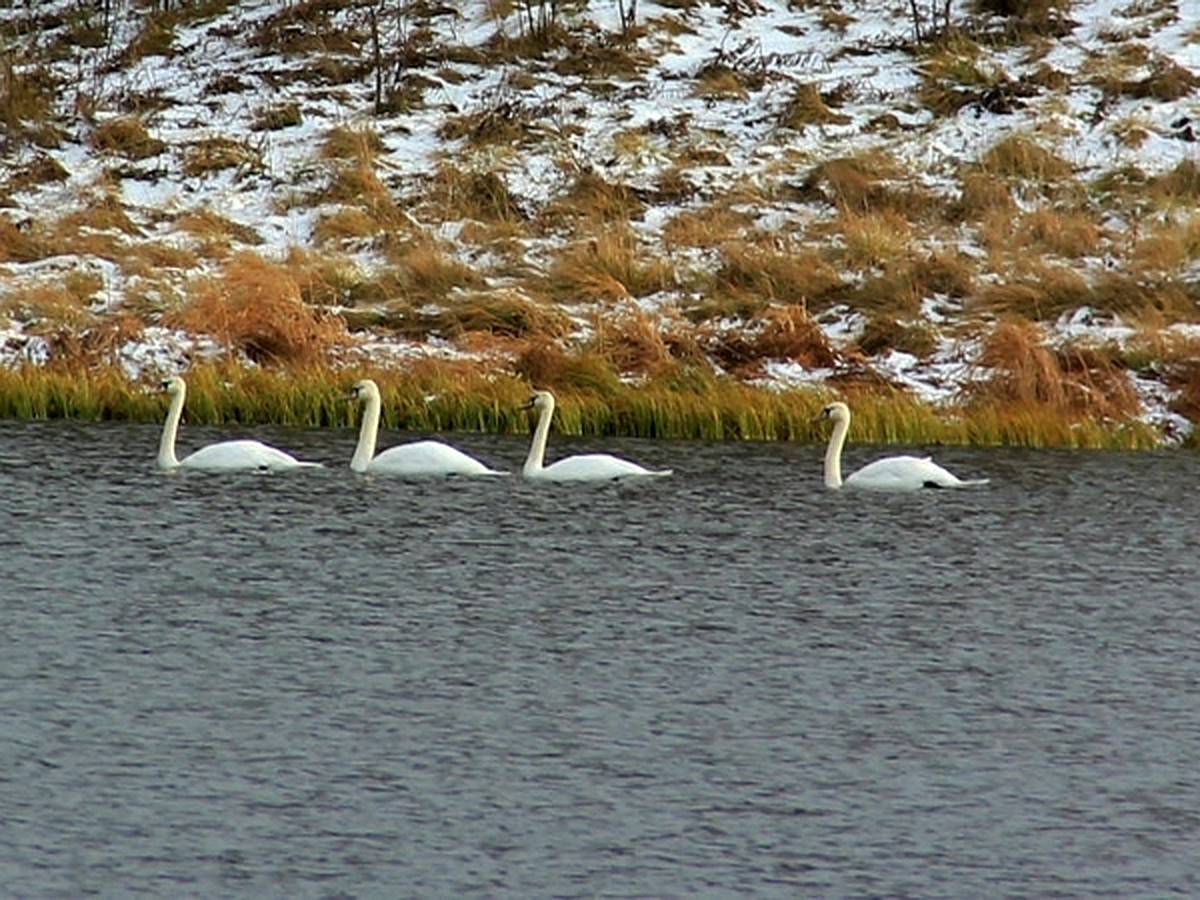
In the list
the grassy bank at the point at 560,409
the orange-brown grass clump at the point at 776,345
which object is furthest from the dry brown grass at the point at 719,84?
the grassy bank at the point at 560,409

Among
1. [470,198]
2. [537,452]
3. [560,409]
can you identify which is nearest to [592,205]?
[470,198]

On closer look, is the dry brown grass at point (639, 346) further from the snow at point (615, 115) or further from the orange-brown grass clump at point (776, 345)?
the snow at point (615, 115)

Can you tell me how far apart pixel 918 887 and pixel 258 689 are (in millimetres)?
3976

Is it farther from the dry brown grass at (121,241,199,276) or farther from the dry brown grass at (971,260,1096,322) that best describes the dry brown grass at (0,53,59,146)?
the dry brown grass at (971,260,1096,322)

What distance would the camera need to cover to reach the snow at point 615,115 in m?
29.8

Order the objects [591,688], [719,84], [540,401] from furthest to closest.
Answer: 1. [719,84]
2. [540,401]
3. [591,688]

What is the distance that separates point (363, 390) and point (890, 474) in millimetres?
4470

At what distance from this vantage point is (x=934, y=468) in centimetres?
1894

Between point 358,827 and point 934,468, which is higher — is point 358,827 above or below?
above

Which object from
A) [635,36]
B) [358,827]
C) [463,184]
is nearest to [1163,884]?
[358,827]

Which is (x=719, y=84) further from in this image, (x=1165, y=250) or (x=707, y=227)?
(x=1165, y=250)

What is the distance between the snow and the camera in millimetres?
29844

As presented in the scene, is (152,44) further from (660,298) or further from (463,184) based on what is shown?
(660,298)

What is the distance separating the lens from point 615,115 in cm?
3353
